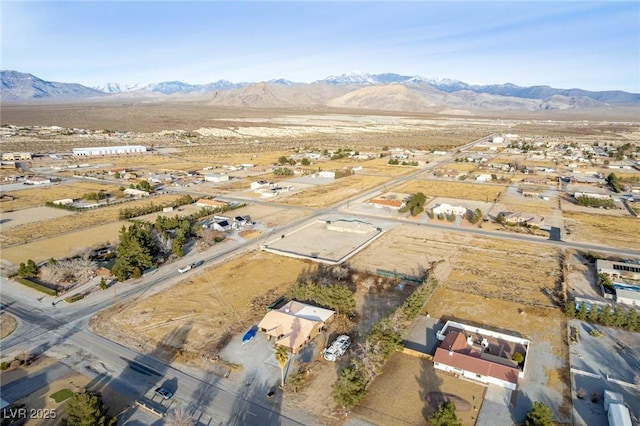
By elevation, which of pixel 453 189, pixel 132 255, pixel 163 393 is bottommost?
pixel 453 189

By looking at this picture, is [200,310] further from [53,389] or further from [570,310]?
[570,310]

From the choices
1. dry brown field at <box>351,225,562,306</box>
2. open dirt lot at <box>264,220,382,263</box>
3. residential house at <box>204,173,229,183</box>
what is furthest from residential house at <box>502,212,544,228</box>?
residential house at <box>204,173,229,183</box>

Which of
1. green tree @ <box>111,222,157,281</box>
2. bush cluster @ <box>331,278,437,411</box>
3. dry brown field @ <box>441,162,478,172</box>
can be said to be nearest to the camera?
bush cluster @ <box>331,278,437,411</box>

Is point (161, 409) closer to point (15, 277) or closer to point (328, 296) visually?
point (328, 296)

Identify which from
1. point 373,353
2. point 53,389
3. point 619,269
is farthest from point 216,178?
point 619,269

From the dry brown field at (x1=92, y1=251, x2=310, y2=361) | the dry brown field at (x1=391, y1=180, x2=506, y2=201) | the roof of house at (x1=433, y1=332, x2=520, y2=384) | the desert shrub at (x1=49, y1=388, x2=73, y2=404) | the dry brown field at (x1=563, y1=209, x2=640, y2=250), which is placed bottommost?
the dry brown field at (x1=391, y1=180, x2=506, y2=201)

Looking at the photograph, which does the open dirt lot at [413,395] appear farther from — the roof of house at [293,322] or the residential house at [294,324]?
the roof of house at [293,322]

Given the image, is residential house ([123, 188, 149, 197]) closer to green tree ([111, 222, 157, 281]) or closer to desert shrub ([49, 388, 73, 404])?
green tree ([111, 222, 157, 281])
